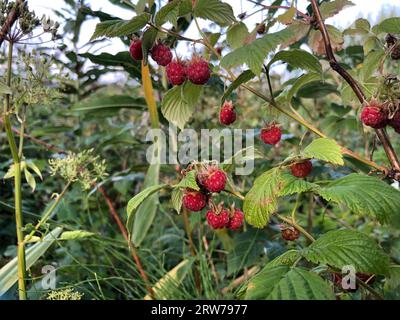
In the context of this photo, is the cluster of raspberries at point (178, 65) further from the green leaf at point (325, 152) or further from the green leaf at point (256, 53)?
the green leaf at point (325, 152)

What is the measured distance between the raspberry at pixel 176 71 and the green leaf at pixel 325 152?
0.27 meters

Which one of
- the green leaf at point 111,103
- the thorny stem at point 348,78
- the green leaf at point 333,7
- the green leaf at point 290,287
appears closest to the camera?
the green leaf at point 290,287

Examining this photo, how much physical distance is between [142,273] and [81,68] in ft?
2.96

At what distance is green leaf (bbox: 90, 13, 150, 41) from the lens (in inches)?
29.5

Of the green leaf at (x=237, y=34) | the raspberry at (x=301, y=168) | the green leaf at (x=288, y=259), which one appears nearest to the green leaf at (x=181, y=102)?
the green leaf at (x=237, y=34)

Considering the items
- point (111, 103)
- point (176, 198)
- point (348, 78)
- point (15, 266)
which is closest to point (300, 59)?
point (348, 78)

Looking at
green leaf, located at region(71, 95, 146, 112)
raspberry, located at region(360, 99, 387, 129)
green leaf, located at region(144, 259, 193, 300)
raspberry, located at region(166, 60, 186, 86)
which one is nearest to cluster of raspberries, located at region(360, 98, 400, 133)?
raspberry, located at region(360, 99, 387, 129)

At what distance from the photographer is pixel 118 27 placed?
760 mm

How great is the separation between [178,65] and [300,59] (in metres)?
0.22

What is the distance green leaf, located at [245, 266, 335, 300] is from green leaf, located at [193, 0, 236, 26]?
44cm

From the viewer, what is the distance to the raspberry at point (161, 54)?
823 mm

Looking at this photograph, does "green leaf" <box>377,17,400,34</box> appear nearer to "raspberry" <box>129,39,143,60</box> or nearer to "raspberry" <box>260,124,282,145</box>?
"raspberry" <box>260,124,282,145</box>

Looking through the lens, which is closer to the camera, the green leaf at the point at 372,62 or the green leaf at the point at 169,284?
the green leaf at the point at 372,62

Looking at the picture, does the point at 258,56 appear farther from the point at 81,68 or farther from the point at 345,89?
the point at 81,68
